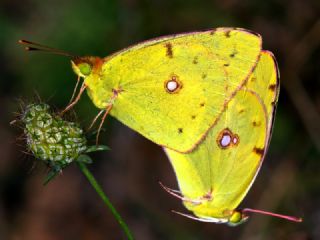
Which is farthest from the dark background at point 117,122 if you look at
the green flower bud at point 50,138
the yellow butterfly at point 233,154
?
the green flower bud at point 50,138

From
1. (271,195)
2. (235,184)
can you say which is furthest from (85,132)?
(271,195)

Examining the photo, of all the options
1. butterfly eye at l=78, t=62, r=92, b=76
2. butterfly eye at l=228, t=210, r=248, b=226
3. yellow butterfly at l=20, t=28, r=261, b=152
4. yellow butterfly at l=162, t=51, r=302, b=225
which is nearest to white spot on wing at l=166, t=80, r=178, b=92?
yellow butterfly at l=20, t=28, r=261, b=152

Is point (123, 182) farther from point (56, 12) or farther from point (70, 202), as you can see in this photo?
point (56, 12)

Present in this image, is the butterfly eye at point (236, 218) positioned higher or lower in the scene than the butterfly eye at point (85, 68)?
lower

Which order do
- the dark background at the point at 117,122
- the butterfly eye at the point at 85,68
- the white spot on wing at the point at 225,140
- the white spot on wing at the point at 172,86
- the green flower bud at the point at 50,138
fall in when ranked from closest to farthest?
1. the green flower bud at the point at 50,138
2. the butterfly eye at the point at 85,68
3. the white spot on wing at the point at 225,140
4. the white spot on wing at the point at 172,86
5. the dark background at the point at 117,122

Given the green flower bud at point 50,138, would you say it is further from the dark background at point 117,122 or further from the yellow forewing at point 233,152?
the dark background at point 117,122

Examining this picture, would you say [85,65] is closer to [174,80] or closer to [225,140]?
[174,80]

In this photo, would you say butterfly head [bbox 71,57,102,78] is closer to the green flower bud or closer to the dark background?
the green flower bud
